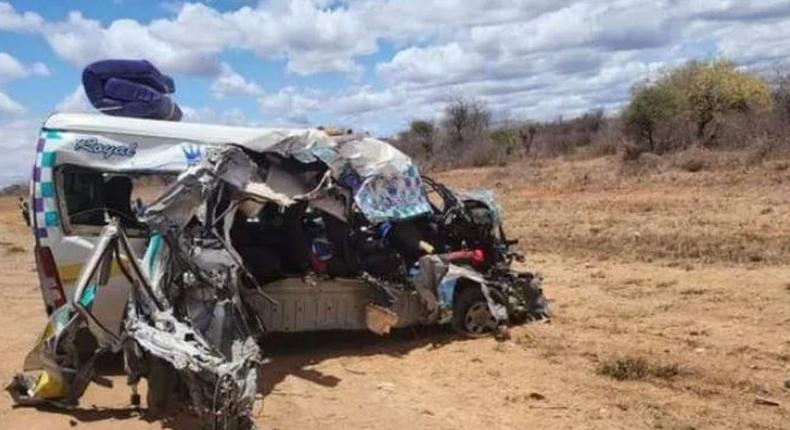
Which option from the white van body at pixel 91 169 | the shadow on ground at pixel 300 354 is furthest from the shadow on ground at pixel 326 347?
the white van body at pixel 91 169

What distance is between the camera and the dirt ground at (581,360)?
22.5 feet

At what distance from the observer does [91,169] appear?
8117mm

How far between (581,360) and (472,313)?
1450mm

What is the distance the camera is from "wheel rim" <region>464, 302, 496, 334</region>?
930 centimetres

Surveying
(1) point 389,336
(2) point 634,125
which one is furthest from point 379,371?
(2) point 634,125

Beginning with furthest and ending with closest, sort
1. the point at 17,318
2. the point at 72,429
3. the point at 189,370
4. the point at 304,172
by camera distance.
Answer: the point at 17,318 → the point at 304,172 → the point at 72,429 → the point at 189,370

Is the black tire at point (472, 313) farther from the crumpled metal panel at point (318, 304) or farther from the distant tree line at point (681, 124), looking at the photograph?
the distant tree line at point (681, 124)

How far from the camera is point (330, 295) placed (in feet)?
29.1

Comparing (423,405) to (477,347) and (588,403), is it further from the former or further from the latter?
(477,347)

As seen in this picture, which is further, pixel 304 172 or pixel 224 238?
pixel 304 172

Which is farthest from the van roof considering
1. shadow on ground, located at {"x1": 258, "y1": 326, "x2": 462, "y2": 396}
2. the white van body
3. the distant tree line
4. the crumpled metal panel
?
the distant tree line

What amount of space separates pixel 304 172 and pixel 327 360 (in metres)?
1.77

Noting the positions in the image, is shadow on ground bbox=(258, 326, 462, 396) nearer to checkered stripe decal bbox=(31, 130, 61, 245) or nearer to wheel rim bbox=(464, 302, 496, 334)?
wheel rim bbox=(464, 302, 496, 334)

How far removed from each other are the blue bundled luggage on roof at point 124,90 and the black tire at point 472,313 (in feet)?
11.4
